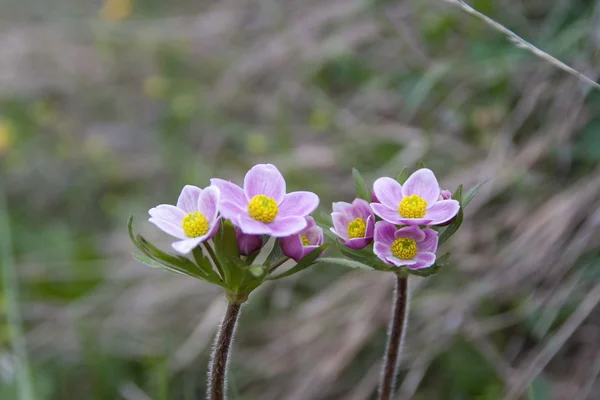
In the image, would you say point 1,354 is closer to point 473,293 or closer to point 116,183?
point 116,183

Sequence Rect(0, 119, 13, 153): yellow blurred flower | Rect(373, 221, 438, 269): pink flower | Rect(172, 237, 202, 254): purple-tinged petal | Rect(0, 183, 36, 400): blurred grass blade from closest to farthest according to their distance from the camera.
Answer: Rect(172, 237, 202, 254): purple-tinged petal, Rect(373, 221, 438, 269): pink flower, Rect(0, 183, 36, 400): blurred grass blade, Rect(0, 119, 13, 153): yellow blurred flower

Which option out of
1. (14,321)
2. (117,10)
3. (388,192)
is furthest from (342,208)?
(117,10)

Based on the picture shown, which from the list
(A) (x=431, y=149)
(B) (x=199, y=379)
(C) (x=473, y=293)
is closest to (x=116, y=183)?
(B) (x=199, y=379)

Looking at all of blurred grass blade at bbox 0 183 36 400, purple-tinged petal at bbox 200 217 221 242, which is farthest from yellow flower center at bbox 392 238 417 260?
blurred grass blade at bbox 0 183 36 400

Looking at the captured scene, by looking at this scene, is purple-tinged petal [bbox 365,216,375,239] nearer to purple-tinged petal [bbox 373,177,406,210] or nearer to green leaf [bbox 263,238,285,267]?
purple-tinged petal [bbox 373,177,406,210]

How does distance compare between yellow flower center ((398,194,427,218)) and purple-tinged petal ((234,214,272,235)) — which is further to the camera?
yellow flower center ((398,194,427,218))

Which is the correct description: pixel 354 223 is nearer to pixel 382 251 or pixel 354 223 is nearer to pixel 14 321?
pixel 382 251

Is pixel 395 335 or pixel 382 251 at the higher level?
pixel 382 251
